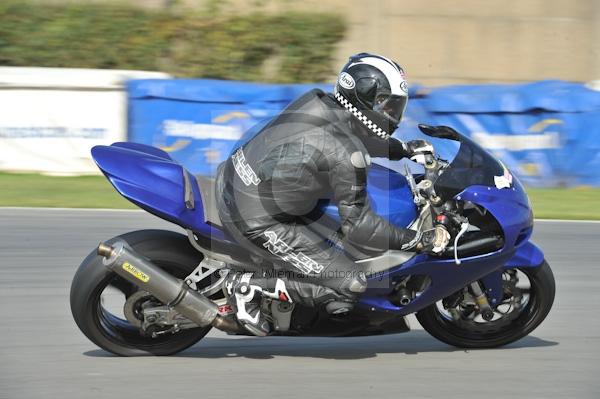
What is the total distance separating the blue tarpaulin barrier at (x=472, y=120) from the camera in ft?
33.8

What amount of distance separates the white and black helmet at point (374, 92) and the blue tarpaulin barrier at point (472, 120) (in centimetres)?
560

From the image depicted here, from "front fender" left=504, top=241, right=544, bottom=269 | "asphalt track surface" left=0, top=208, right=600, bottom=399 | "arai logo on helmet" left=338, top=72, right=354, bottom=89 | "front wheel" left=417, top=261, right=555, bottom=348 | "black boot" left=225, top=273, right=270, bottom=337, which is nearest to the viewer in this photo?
"asphalt track surface" left=0, top=208, right=600, bottom=399

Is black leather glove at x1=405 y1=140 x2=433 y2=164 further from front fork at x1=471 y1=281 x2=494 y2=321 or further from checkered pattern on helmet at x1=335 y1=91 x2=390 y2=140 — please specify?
front fork at x1=471 y1=281 x2=494 y2=321

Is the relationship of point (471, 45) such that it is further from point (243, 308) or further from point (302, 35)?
point (243, 308)

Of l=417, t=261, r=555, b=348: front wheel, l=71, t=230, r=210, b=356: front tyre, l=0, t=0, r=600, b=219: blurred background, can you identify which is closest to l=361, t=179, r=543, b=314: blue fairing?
l=417, t=261, r=555, b=348: front wheel

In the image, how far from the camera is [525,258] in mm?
4938

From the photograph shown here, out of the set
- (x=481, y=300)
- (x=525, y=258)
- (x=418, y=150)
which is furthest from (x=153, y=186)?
(x=525, y=258)

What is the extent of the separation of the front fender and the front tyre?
1.61 metres

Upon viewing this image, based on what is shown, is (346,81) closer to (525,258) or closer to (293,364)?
(525,258)

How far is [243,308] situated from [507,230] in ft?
4.47

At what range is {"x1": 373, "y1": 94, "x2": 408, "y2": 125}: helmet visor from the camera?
4.57m

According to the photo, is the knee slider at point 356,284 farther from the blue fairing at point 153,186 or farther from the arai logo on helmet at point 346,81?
the arai logo on helmet at point 346,81

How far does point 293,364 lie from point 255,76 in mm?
8724

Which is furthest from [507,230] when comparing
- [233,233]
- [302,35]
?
[302,35]
